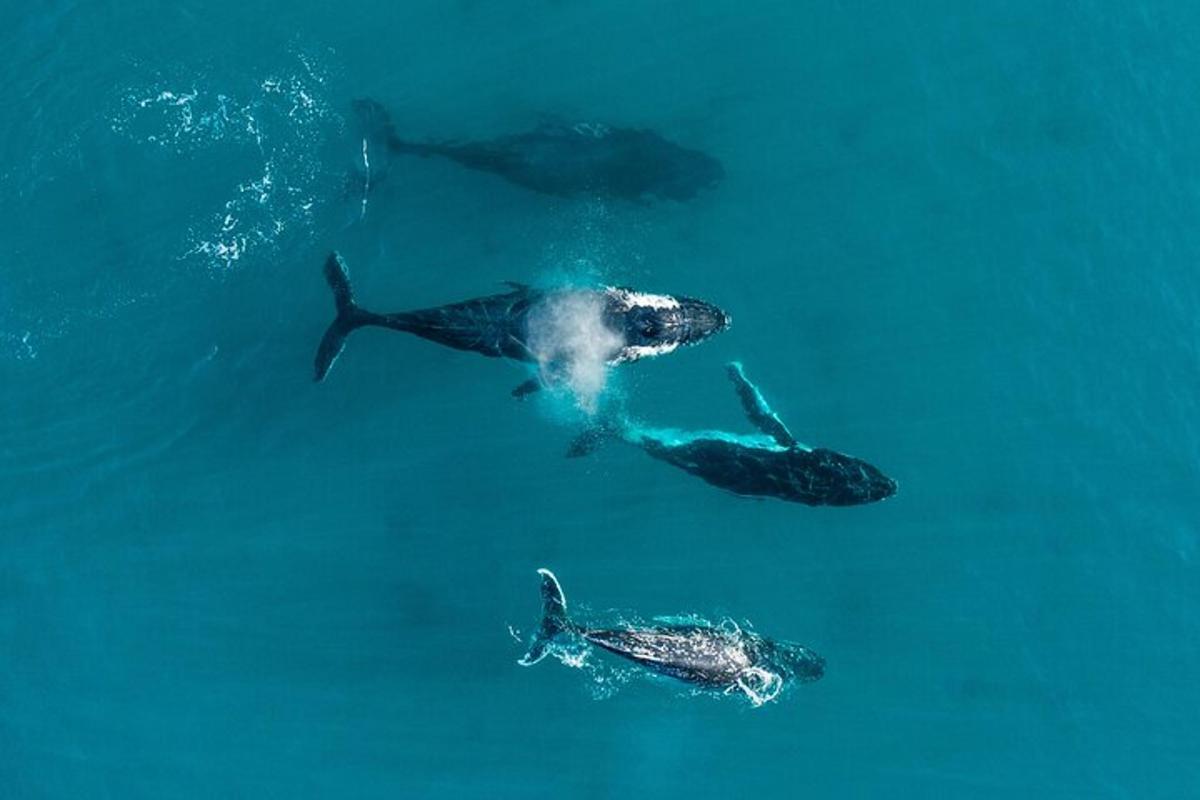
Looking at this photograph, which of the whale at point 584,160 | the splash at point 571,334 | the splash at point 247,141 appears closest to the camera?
the splash at point 571,334

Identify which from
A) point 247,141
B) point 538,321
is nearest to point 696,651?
point 538,321

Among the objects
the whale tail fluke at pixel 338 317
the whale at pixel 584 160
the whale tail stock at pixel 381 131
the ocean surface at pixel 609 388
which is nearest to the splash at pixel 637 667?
the ocean surface at pixel 609 388

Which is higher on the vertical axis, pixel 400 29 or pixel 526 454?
pixel 400 29

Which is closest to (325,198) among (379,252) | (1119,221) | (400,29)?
(379,252)

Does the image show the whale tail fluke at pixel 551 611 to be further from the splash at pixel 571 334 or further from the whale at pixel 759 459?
the splash at pixel 571 334

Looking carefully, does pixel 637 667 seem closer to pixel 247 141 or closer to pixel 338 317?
pixel 338 317

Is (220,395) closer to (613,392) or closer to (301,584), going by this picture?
(301,584)

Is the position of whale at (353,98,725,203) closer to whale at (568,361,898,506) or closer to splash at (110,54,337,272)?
splash at (110,54,337,272)
